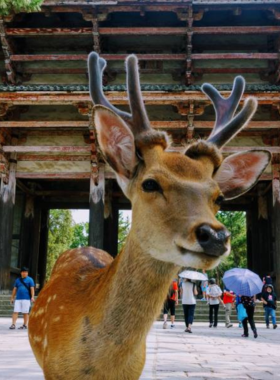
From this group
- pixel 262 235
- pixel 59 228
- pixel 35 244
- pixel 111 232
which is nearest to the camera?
pixel 262 235

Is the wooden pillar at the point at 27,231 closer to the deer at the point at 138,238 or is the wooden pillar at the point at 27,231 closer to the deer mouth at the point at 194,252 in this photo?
the deer at the point at 138,238

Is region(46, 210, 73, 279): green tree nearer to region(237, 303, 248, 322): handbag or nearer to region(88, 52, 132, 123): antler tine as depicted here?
region(237, 303, 248, 322): handbag

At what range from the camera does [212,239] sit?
1786mm

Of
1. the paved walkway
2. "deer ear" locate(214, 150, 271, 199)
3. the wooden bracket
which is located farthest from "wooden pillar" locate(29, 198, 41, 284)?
"deer ear" locate(214, 150, 271, 199)

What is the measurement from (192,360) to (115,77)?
11.6 m

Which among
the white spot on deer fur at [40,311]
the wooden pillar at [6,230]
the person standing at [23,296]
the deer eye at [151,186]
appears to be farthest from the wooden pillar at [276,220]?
the deer eye at [151,186]

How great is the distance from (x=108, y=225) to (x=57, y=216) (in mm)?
14065

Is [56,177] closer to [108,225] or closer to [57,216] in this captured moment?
[108,225]

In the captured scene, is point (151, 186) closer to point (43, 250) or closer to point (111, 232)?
point (111, 232)

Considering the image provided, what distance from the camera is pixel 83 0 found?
14.0 metres

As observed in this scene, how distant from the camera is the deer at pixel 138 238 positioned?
6.76ft

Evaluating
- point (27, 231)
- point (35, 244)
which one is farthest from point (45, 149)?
point (35, 244)

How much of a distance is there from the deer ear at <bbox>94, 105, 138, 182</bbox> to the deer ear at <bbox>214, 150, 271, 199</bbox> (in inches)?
23.1

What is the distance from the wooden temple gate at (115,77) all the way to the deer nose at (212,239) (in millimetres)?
11757
